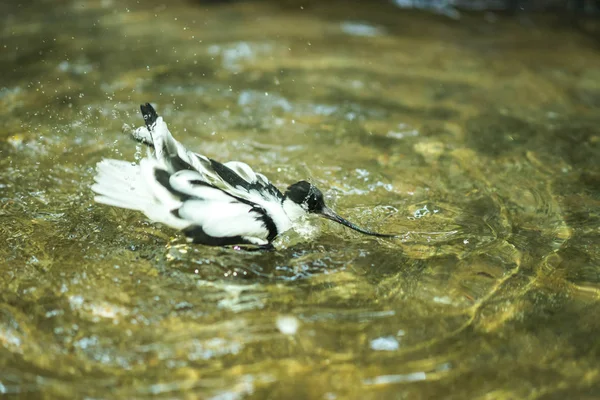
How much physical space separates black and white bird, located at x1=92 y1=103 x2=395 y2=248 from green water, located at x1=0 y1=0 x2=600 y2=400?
10.9 inches

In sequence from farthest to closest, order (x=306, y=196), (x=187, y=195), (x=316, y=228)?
(x=316, y=228)
(x=306, y=196)
(x=187, y=195)

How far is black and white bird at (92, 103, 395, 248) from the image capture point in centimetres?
319

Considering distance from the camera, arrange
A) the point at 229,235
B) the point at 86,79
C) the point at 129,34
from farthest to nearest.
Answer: the point at 129,34, the point at 86,79, the point at 229,235

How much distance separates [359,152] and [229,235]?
205 centimetres

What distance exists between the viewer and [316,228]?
384cm

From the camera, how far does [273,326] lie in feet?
9.92

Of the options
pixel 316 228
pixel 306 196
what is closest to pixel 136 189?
pixel 306 196

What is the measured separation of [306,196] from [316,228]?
1.05ft

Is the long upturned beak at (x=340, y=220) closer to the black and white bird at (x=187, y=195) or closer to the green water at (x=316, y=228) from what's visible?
the green water at (x=316, y=228)

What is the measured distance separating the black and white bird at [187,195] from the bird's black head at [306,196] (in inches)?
8.2

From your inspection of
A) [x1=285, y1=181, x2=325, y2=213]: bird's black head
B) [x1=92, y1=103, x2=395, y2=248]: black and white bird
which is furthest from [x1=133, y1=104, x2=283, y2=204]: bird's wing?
[x1=285, y1=181, x2=325, y2=213]: bird's black head

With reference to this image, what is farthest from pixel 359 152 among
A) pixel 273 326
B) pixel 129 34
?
pixel 129 34

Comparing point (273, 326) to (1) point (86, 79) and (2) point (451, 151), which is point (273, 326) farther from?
(1) point (86, 79)

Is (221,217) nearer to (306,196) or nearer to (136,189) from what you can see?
(136,189)
